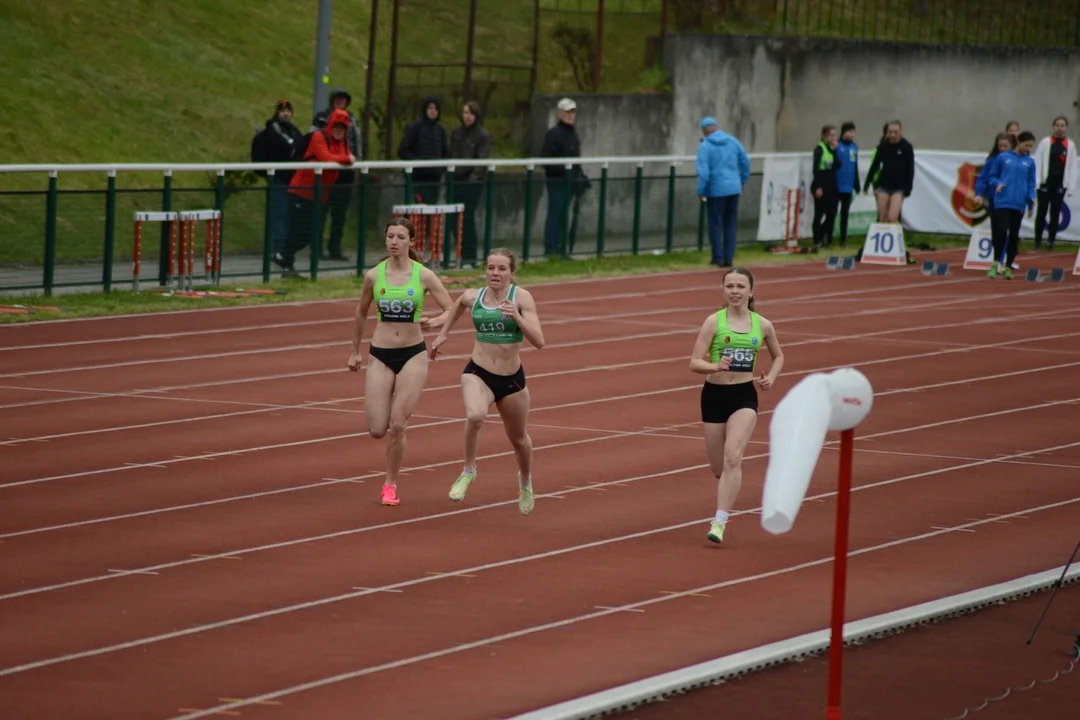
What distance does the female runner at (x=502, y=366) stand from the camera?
11.8m

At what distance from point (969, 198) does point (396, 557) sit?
25.9m

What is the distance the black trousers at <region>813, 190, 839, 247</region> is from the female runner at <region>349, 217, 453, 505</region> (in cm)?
2016

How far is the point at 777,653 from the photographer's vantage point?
335 inches

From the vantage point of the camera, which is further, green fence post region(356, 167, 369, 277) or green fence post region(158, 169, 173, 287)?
green fence post region(356, 167, 369, 277)

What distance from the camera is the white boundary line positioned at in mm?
7607

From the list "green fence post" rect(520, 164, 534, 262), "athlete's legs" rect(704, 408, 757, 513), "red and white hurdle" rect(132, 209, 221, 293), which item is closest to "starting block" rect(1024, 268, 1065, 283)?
"green fence post" rect(520, 164, 534, 262)

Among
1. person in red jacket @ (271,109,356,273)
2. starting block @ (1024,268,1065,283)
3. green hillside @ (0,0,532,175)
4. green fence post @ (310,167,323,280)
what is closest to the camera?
person in red jacket @ (271,109,356,273)

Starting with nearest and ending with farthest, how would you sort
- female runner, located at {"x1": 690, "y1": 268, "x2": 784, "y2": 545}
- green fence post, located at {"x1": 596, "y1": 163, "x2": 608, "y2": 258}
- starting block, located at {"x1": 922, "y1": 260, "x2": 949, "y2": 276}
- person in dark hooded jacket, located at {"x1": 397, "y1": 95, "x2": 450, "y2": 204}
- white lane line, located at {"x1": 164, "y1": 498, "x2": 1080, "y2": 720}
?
white lane line, located at {"x1": 164, "y1": 498, "x2": 1080, "y2": 720} → female runner, located at {"x1": 690, "y1": 268, "x2": 784, "y2": 545} → person in dark hooded jacket, located at {"x1": 397, "y1": 95, "x2": 450, "y2": 204} → green fence post, located at {"x1": 596, "y1": 163, "x2": 608, "y2": 258} → starting block, located at {"x1": 922, "y1": 260, "x2": 949, "y2": 276}

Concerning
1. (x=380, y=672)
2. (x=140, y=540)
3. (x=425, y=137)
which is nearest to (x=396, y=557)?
(x=140, y=540)

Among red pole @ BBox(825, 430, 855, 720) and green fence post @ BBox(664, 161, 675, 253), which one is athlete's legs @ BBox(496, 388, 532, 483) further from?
green fence post @ BBox(664, 161, 675, 253)

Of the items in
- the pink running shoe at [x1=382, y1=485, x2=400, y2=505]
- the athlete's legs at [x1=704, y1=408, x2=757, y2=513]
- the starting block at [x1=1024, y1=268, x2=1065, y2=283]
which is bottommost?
the pink running shoe at [x1=382, y1=485, x2=400, y2=505]

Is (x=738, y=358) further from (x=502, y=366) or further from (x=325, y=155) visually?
(x=325, y=155)

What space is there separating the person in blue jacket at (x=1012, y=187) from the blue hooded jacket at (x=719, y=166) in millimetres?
3671

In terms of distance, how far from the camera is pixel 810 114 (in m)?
39.1
